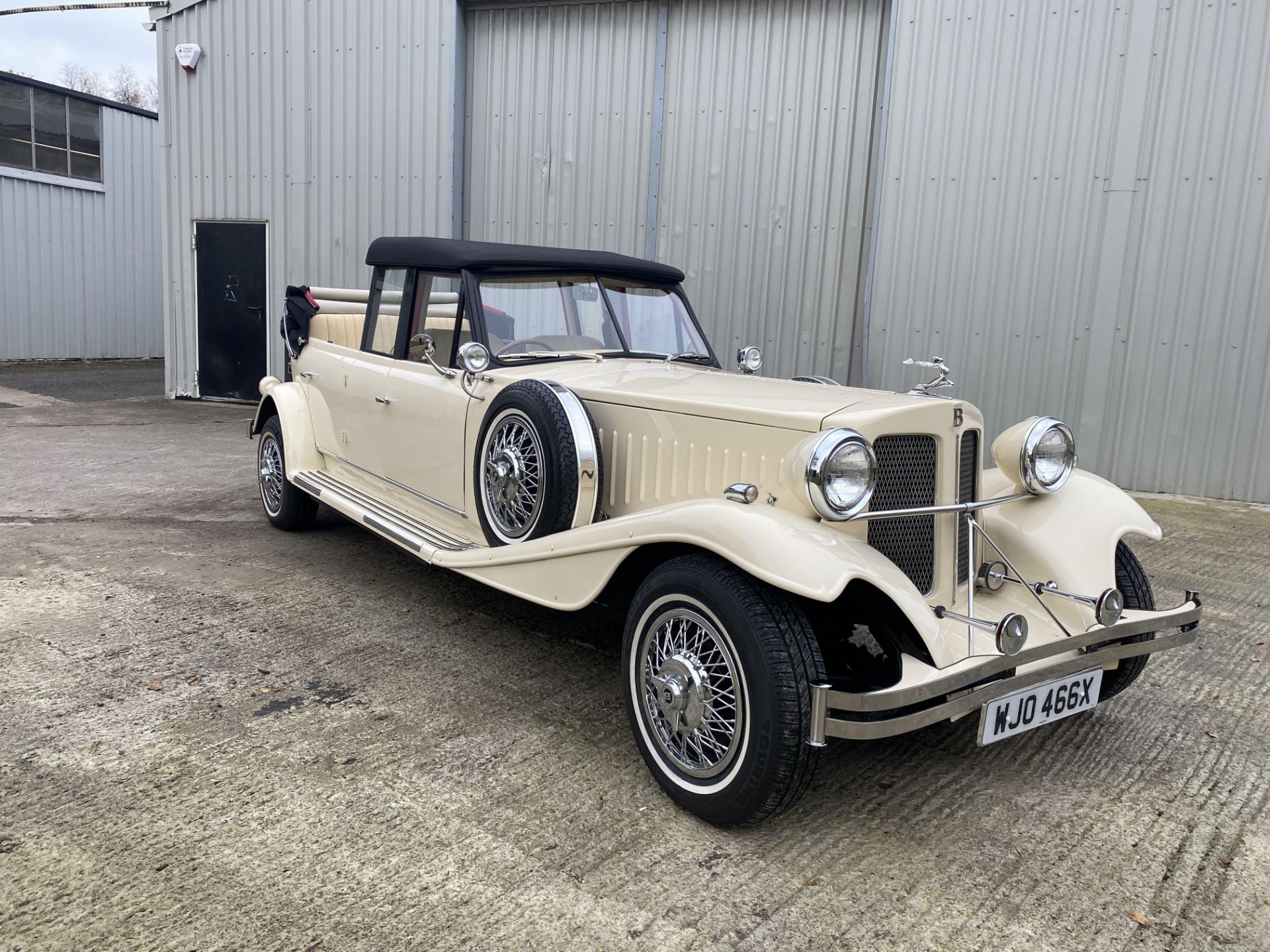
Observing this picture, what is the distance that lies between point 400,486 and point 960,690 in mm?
3111

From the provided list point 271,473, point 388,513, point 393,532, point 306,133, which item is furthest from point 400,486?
point 306,133

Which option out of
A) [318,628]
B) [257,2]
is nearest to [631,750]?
[318,628]

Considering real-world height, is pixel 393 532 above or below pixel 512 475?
below

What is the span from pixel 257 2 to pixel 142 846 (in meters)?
11.4

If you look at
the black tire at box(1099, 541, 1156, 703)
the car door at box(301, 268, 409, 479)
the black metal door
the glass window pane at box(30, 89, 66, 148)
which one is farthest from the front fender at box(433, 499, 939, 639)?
the glass window pane at box(30, 89, 66, 148)

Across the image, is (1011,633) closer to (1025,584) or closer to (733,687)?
(1025,584)

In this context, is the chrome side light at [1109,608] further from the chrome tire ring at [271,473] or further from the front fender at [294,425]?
the chrome tire ring at [271,473]

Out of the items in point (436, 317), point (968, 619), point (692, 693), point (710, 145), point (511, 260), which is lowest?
point (692, 693)

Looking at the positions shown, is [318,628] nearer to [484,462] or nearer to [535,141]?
[484,462]

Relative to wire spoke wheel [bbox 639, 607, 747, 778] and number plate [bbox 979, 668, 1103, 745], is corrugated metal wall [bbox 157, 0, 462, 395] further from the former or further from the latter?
number plate [bbox 979, 668, 1103, 745]

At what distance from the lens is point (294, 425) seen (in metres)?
5.84

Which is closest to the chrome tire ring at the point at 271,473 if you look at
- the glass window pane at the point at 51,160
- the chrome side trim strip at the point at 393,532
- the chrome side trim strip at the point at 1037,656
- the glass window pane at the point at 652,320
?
the chrome side trim strip at the point at 393,532

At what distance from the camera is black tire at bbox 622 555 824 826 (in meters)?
2.60

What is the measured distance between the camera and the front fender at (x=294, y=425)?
226 inches
